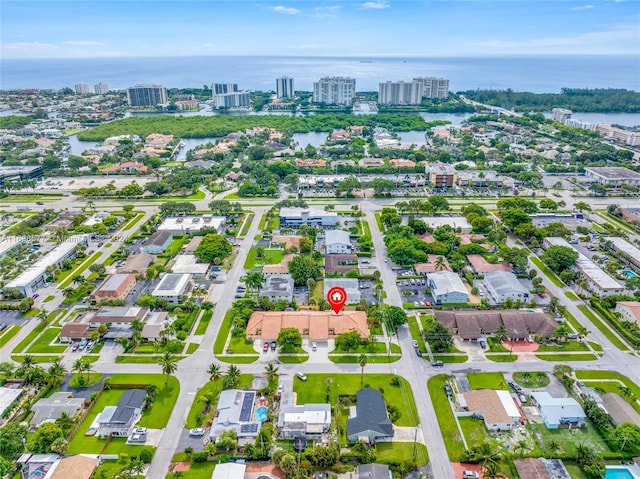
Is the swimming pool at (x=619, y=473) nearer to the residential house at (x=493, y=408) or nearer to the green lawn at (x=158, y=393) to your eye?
the residential house at (x=493, y=408)

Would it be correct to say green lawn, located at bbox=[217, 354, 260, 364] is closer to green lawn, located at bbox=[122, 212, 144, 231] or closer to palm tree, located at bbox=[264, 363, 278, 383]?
palm tree, located at bbox=[264, 363, 278, 383]

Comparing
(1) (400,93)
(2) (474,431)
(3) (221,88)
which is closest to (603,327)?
(2) (474,431)

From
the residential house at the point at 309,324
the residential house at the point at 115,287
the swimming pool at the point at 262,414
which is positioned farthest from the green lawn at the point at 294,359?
the residential house at the point at 115,287

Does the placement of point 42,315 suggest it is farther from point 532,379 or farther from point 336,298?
point 532,379

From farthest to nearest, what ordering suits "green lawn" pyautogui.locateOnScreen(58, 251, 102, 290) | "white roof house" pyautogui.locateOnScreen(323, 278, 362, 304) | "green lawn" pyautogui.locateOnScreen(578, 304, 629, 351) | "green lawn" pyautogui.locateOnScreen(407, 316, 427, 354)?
"green lawn" pyautogui.locateOnScreen(58, 251, 102, 290) → "white roof house" pyautogui.locateOnScreen(323, 278, 362, 304) → "green lawn" pyautogui.locateOnScreen(578, 304, 629, 351) → "green lawn" pyautogui.locateOnScreen(407, 316, 427, 354)

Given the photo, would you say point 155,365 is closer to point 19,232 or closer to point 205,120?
point 19,232

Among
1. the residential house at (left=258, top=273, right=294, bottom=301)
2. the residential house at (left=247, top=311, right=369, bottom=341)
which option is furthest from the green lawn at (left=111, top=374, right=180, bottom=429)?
the residential house at (left=258, top=273, right=294, bottom=301)
